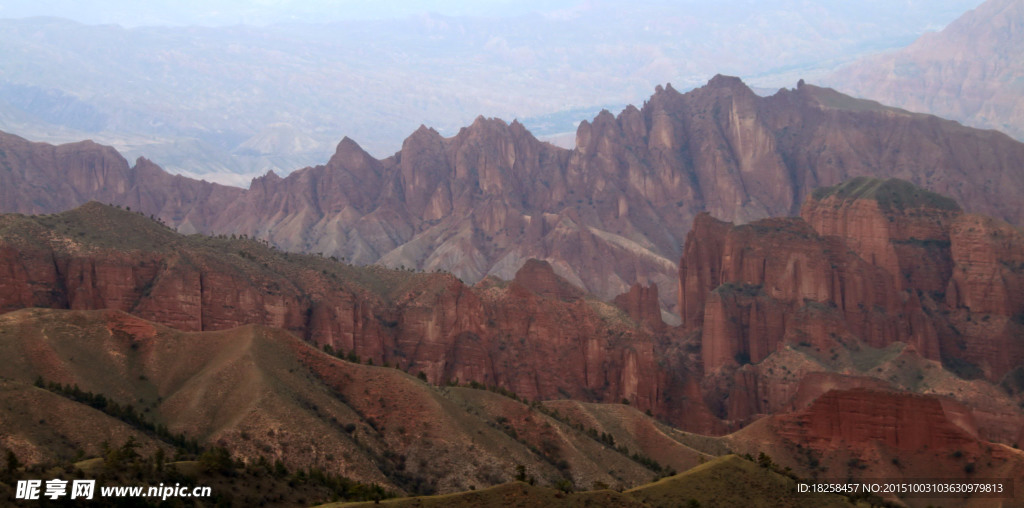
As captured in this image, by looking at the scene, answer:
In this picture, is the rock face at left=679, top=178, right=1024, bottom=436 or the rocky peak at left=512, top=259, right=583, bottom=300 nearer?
the rock face at left=679, top=178, right=1024, bottom=436

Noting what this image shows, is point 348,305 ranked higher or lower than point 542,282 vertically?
higher

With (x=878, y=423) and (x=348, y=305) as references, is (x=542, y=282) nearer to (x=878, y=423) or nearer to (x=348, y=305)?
(x=348, y=305)

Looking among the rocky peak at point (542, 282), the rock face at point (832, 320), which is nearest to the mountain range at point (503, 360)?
the rock face at point (832, 320)

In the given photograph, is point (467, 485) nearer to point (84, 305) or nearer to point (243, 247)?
point (84, 305)

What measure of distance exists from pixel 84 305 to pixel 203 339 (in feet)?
88.0

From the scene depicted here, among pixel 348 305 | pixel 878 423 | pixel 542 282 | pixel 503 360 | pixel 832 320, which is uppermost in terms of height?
pixel 348 305

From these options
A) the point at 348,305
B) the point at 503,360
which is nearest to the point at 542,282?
the point at 503,360

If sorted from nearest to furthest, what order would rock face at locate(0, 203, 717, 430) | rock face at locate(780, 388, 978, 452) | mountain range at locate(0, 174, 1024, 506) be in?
mountain range at locate(0, 174, 1024, 506) → rock face at locate(780, 388, 978, 452) → rock face at locate(0, 203, 717, 430)

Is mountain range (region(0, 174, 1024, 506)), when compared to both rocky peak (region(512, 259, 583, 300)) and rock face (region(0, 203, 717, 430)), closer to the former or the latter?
rock face (region(0, 203, 717, 430))

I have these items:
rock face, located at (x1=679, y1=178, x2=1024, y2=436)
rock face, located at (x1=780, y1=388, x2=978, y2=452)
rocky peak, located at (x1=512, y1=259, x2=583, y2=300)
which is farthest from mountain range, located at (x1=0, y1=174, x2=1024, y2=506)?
rocky peak, located at (x1=512, y1=259, x2=583, y2=300)

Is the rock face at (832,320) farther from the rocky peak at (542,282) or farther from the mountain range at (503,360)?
the rocky peak at (542,282)

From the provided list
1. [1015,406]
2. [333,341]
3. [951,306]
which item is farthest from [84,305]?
[951,306]

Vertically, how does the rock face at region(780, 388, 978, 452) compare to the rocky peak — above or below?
below

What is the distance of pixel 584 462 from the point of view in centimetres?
12569
